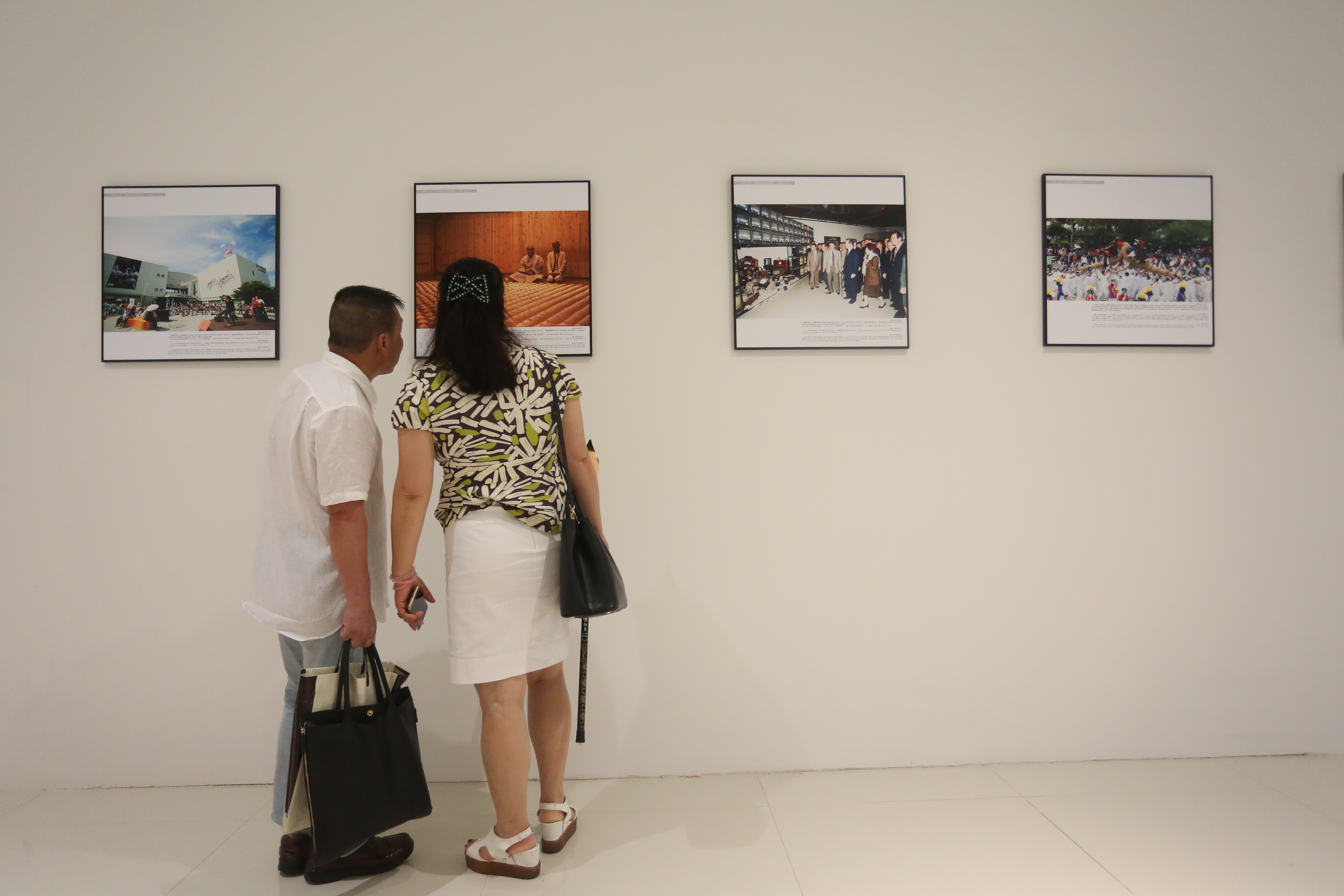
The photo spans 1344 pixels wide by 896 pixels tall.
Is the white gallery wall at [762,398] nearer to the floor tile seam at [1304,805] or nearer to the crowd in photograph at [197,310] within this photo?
the crowd in photograph at [197,310]

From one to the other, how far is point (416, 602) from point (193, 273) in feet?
4.78

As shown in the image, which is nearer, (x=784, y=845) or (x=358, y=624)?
(x=358, y=624)

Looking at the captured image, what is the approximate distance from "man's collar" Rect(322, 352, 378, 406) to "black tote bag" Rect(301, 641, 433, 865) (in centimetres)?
63

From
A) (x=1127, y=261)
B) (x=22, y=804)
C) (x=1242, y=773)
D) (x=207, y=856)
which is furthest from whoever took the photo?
(x=1127, y=261)

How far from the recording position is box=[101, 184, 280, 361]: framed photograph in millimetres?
2477

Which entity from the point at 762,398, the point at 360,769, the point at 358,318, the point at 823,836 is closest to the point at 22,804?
the point at 360,769

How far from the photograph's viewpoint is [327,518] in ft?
6.10

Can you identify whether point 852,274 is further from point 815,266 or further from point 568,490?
point 568,490

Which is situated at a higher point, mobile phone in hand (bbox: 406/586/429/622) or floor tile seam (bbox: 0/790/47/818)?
mobile phone in hand (bbox: 406/586/429/622)

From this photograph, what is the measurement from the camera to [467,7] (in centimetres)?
251

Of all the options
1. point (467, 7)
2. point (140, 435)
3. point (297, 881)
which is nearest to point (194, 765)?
point (297, 881)

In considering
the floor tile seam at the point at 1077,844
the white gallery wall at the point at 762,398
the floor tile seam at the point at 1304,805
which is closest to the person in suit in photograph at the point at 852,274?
the white gallery wall at the point at 762,398

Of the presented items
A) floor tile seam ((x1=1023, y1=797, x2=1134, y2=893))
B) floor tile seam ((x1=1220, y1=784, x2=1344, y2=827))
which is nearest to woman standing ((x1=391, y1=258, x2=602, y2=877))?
floor tile seam ((x1=1023, y1=797, x2=1134, y2=893))

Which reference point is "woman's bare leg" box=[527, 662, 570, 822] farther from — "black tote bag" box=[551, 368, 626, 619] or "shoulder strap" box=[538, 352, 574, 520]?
"shoulder strap" box=[538, 352, 574, 520]
